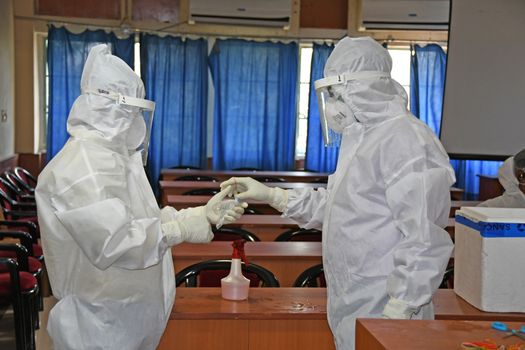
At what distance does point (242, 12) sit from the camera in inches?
292

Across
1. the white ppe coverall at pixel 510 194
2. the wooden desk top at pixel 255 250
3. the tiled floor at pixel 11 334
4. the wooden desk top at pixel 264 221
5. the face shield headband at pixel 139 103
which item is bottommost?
the tiled floor at pixel 11 334

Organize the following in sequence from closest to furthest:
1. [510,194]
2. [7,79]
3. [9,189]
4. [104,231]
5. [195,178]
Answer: [104,231] < [510,194] < [9,189] < [195,178] < [7,79]

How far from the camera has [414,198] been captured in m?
1.83

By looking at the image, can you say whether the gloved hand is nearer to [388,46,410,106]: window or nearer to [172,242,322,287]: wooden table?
[172,242,322,287]: wooden table

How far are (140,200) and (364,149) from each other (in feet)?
2.29

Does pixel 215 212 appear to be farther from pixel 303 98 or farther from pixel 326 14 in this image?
pixel 326 14

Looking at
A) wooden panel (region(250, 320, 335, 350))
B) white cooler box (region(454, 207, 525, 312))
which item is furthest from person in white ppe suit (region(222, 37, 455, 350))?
white cooler box (region(454, 207, 525, 312))

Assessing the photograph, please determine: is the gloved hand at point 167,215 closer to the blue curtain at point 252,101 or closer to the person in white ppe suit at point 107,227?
the person in white ppe suit at point 107,227

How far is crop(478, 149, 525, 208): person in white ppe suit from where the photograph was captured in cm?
365

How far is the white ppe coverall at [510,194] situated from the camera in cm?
381

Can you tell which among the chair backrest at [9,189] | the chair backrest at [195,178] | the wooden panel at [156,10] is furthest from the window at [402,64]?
the chair backrest at [9,189]

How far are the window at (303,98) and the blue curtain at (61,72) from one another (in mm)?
2131

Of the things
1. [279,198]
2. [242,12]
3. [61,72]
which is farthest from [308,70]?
[279,198]

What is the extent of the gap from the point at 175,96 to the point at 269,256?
4.54 metres
